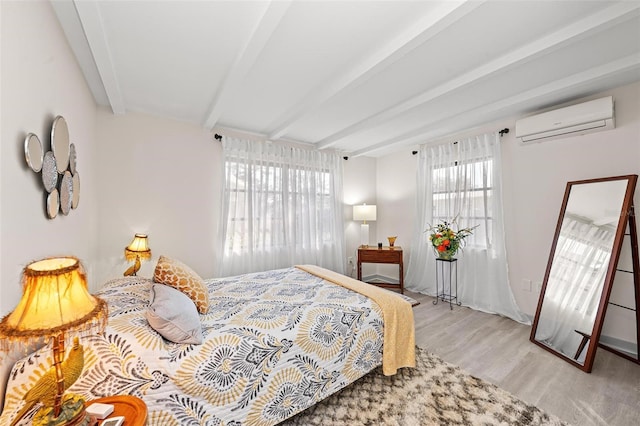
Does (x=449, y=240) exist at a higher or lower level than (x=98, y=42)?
lower

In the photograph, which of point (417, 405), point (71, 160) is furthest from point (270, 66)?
point (417, 405)

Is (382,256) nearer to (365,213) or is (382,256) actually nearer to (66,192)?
(365,213)

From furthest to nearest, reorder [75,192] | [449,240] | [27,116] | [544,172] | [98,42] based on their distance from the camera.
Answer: [449,240], [544,172], [75,192], [98,42], [27,116]

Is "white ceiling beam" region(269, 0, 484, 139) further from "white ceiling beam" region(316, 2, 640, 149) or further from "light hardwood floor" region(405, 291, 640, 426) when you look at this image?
"light hardwood floor" region(405, 291, 640, 426)

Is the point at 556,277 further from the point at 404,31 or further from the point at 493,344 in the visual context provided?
the point at 404,31

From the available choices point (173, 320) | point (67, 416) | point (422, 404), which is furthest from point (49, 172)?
point (422, 404)

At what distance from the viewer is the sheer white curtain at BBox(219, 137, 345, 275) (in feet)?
11.4

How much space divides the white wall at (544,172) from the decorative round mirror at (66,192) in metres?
4.36

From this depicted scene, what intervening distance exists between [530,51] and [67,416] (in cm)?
315

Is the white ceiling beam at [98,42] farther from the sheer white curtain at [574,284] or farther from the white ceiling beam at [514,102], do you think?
the sheer white curtain at [574,284]

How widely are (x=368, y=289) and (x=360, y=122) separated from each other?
83.6 inches

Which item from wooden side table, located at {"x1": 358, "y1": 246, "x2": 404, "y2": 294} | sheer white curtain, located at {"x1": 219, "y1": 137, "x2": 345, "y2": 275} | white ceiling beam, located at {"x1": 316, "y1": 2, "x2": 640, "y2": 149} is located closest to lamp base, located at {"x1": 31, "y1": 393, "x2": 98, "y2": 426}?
sheer white curtain, located at {"x1": 219, "y1": 137, "x2": 345, "y2": 275}

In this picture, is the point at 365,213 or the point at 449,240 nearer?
the point at 449,240

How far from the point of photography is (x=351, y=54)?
6.18 feet
